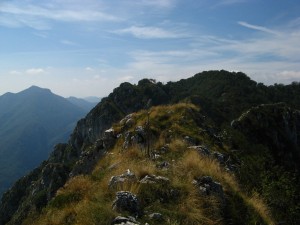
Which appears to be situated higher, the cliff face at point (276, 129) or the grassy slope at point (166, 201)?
the grassy slope at point (166, 201)

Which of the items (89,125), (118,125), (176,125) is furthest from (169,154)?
(89,125)

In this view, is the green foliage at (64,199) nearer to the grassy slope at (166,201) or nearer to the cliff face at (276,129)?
the grassy slope at (166,201)

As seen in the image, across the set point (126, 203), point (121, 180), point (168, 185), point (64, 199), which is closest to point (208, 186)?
point (168, 185)

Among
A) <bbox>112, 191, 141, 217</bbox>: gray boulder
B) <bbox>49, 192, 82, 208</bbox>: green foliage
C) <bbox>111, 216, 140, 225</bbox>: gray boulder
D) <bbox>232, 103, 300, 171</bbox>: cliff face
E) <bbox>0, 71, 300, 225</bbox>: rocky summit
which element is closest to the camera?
<bbox>111, 216, 140, 225</bbox>: gray boulder

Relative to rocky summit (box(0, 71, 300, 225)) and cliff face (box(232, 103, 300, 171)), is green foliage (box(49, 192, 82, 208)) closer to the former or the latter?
rocky summit (box(0, 71, 300, 225))

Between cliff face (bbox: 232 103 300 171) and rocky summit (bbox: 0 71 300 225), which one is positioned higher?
rocky summit (bbox: 0 71 300 225)

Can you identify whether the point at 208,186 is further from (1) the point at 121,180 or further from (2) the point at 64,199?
(2) the point at 64,199

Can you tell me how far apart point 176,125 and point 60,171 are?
93.0 metres

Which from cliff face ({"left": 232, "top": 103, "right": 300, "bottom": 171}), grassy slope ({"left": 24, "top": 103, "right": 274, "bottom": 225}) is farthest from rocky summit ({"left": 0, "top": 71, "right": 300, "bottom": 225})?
cliff face ({"left": 232, "top": 103, "right": 300, "bottom": 171})

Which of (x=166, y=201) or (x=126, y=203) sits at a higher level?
(x=126, y=203)

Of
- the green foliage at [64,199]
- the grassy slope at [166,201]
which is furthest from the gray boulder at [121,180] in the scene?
the green foliage at [64,199]

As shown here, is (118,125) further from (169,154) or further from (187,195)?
(187,195)

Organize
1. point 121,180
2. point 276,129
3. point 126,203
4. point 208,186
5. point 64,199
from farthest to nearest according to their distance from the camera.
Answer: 1. point 276,129
2. point 208,186
3. point 64,199
4. point 121,180
5. point 126,203

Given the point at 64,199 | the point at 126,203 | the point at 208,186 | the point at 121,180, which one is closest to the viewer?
the point at 126,203
